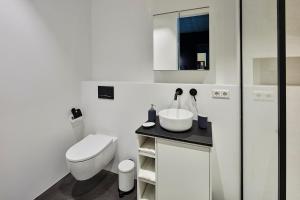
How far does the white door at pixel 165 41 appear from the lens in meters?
1.61

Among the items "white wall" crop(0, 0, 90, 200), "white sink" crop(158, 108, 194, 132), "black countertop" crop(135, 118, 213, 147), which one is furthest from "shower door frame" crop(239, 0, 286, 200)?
"white wall" crop(0, 0, 90, 200)

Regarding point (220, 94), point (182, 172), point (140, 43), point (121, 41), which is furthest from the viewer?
point (121, 41)

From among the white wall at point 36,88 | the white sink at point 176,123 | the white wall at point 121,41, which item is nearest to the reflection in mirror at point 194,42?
the white wall at point 121,41

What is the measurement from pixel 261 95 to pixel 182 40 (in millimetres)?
989

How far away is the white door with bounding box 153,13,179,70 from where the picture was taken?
1608 millimetres

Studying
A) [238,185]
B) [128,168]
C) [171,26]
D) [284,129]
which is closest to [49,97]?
[128,168]

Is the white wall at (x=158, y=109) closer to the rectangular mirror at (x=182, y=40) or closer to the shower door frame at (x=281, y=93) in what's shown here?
the rectangular mirror at (x=182, y=40)

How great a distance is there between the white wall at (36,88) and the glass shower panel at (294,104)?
6.22ft

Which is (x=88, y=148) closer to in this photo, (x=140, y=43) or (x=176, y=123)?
(x=176, y=123)

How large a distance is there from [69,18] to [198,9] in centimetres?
144

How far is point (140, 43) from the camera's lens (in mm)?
1822

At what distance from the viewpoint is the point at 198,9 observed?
1.49 meters

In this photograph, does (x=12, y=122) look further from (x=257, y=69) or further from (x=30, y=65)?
(x=257, y=69)

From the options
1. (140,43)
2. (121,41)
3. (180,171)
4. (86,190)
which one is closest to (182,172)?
(180,171)
